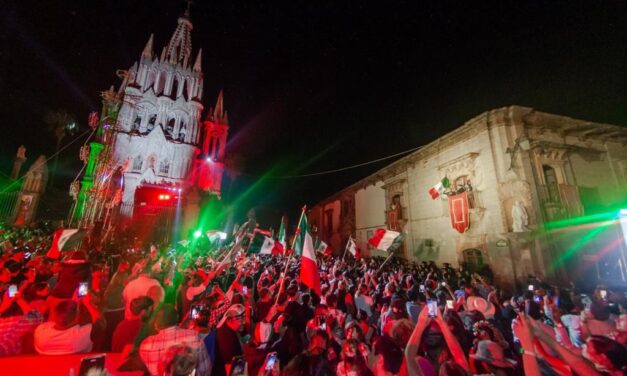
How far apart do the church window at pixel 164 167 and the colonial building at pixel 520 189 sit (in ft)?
107

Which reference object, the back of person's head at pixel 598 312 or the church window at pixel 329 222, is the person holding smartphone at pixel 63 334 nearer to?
the back of person's head at pixel 598 312

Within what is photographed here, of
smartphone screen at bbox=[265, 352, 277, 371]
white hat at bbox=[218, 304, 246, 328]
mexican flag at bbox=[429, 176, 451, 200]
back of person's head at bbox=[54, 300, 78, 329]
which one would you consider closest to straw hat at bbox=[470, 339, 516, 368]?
smartphone screen at bbox=[265, 352, 277, 371]

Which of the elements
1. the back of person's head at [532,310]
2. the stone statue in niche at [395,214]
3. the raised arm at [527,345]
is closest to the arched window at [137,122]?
the stone statue in niche at [395,214]

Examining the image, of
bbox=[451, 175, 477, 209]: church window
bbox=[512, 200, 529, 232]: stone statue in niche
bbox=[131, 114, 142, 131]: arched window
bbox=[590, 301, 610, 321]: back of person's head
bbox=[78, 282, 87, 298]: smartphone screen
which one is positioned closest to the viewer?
bbox=[590, 301, 610, 321]: back of person's head

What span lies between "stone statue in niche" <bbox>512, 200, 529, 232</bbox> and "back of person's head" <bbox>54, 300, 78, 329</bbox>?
16473 mm

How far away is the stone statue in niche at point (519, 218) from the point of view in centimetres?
1293

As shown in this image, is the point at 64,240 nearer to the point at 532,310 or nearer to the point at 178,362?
the point at 178,362

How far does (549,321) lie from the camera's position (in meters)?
5.98

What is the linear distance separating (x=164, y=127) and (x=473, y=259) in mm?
39678

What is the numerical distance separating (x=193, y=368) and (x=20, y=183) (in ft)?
129

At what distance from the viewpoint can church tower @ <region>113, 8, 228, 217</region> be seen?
109 feet

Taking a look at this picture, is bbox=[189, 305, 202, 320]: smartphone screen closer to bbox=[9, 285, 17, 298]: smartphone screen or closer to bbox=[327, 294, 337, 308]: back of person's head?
bbox=[327, 294, 337, 308]: back of person's head

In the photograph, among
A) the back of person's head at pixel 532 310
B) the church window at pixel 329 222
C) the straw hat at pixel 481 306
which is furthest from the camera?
the church window at pixel 329 222

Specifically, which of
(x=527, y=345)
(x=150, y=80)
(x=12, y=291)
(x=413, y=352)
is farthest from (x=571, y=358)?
(x=150, y=80)
